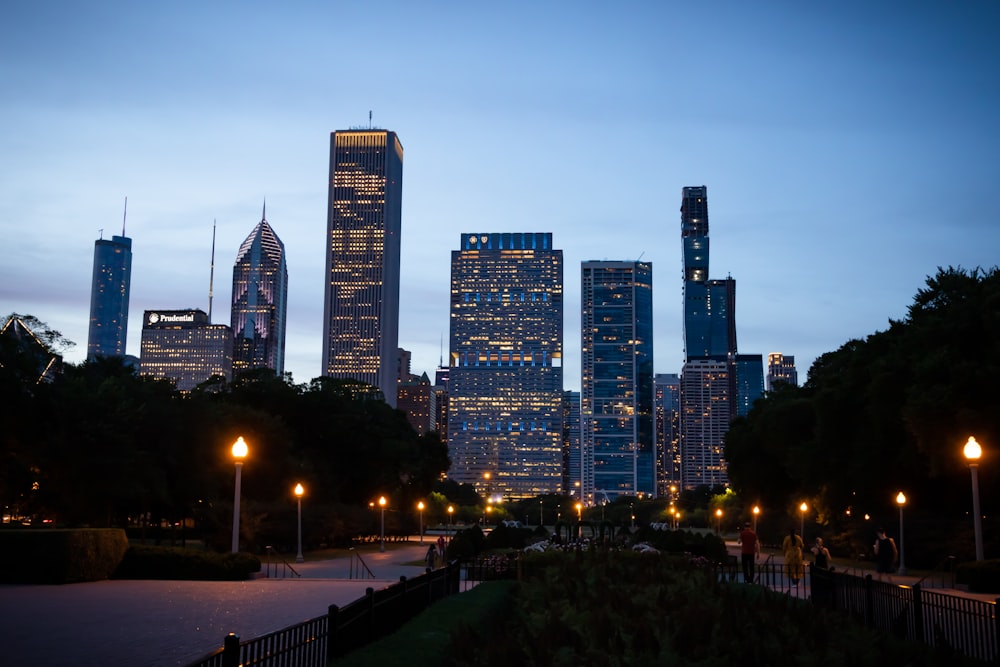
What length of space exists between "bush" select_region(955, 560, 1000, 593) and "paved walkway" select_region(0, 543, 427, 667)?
55.6 feet

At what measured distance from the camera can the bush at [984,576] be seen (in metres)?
26.0

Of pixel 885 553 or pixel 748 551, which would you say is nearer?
pixel 748 551

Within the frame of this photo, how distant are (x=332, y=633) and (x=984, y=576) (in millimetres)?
22096

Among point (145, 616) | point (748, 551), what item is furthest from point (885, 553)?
point (145, 616)

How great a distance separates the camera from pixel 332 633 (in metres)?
10.4

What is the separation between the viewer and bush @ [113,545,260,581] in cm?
3070

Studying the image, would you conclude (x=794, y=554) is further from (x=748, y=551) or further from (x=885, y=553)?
(x=885, y=553)

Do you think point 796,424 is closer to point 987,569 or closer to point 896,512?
point 896,512

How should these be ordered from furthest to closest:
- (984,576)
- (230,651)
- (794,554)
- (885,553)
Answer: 1. (885,553)
2. (794,554)
3. (984,576)
4. (230,651)

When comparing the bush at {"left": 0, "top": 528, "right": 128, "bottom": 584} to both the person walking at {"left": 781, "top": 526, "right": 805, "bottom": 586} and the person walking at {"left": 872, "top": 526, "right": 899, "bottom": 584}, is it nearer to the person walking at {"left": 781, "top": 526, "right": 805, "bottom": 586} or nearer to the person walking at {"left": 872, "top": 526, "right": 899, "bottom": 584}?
the person walking at {"left": 781, "top": 526, "right": 805, "bottom": 586}

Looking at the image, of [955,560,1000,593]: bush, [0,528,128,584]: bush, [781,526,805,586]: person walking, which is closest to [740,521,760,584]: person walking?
[781,526,805,586]: person walking

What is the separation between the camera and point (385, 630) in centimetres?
1410

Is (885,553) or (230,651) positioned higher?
(230,651)

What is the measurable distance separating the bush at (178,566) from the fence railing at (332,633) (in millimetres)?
14234
